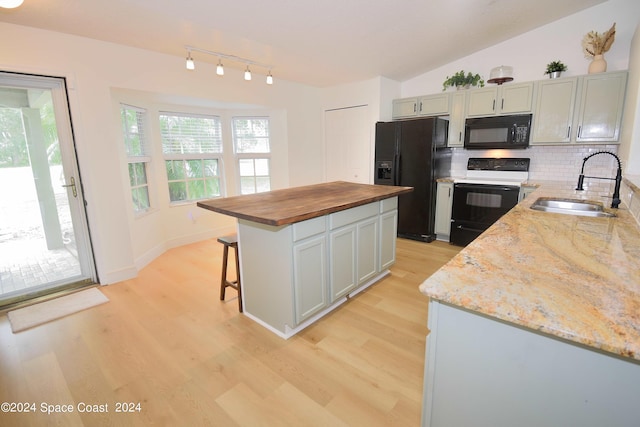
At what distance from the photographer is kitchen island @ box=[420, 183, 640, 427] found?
0.78m

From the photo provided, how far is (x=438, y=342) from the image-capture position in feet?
3.45

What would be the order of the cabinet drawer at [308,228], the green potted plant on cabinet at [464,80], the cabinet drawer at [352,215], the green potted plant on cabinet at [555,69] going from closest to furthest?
the cabinet drawer at [308,228]
the cabinet drawer at [352,215]
the green potted plant on cabinet at [555,69]
the green potted plant on cabinet at [464,80]

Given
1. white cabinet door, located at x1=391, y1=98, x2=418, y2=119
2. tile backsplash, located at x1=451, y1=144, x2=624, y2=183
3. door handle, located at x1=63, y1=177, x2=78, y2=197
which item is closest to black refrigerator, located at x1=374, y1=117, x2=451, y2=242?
white cabinet door, located at x1=391, y1=98, x2=418, y2=119

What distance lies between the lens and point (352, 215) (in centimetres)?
257

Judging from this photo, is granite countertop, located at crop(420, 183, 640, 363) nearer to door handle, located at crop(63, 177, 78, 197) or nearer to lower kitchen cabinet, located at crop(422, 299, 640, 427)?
lower kitchen cabinet, located at crop(422, 299, 640, 427)

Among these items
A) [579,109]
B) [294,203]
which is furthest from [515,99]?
[294,203]

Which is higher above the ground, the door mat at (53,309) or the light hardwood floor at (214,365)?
the door mat at (53,309)

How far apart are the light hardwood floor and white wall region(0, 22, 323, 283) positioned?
2.51 ft

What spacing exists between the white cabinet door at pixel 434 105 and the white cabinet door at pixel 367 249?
2446 mm

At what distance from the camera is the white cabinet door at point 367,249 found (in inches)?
108

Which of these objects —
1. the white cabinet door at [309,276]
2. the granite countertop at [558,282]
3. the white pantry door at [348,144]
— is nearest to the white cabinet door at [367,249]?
the white cabinet door at [309,276]

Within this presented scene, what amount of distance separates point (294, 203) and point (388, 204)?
3.74ft

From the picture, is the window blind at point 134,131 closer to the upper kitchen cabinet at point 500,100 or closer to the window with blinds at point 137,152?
the window with blinds at point 137,152

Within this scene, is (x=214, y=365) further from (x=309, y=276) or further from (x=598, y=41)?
(x=598, y=41)
